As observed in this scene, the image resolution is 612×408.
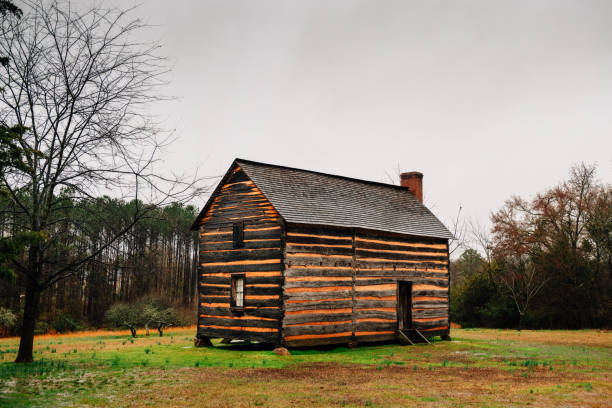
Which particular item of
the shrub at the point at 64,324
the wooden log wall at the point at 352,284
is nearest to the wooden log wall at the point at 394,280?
the wooden log wall at the point at 352,284

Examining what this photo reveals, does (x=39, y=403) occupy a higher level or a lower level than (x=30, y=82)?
lower

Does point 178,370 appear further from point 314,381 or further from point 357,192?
point 357,192

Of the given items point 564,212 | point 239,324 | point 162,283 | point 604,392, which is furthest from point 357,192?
point 162,283

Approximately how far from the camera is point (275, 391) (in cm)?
1127

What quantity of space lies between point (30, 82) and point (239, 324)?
1127 cm

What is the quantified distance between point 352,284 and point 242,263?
15.0 ft

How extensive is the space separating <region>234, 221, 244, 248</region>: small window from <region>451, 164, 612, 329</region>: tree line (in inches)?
923

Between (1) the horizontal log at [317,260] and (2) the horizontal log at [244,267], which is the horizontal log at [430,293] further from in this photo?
(2) the horizontal log at [244,267]

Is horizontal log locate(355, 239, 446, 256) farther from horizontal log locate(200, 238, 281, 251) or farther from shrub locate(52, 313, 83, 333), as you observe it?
shrub locate(52, 313, 83, 333)

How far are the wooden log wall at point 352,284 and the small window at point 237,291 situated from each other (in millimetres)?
2481

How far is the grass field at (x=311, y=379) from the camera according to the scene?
10250 millimetres

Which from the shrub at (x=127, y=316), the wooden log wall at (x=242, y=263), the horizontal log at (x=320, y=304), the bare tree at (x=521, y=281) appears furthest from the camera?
the bare tree at (x=521, y=281)

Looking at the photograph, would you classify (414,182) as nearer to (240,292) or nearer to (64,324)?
(240,292)

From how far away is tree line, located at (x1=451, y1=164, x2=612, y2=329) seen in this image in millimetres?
35594
